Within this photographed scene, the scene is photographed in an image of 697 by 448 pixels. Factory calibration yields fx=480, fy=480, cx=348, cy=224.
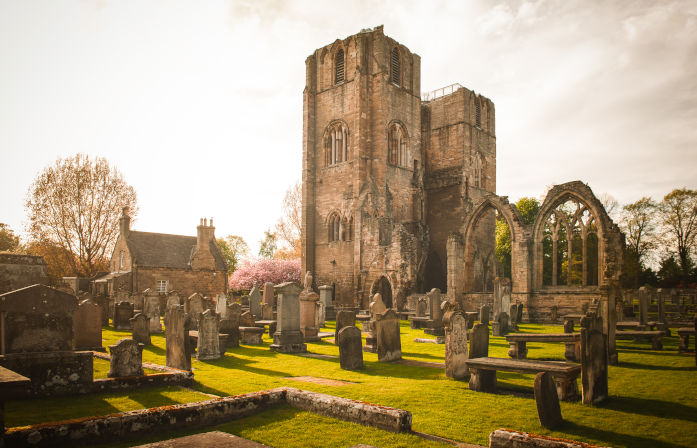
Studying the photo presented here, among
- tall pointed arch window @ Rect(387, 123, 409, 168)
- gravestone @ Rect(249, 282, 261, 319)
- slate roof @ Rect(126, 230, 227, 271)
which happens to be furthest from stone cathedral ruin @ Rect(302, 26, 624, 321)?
gravestone @ Rect(249, 282, 261, 319)

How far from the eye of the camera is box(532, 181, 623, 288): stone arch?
21219 millimetres

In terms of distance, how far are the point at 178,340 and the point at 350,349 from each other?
349 centimetres

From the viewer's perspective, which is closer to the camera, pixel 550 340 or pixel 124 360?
pixel 124 360

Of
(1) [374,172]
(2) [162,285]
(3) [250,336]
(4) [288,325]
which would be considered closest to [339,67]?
(1) [374,172]

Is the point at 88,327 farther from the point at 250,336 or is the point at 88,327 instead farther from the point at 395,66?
the point at 395,66

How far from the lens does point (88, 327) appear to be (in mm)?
11844

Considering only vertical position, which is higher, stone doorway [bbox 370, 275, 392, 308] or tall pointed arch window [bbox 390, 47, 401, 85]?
tall pointed arch window [bbox 390, 47, 401, 85]

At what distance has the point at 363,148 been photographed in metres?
32.9

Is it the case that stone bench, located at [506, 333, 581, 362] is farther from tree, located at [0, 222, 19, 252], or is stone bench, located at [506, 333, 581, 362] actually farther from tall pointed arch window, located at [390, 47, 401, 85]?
tree, located at [0, 222, 19, 252]

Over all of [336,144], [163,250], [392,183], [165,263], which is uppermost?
[336,144]

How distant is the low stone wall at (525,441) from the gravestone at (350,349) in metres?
5.59

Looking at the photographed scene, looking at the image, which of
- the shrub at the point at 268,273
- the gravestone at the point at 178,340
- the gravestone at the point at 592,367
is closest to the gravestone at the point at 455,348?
the gravestone at the point at 592,367

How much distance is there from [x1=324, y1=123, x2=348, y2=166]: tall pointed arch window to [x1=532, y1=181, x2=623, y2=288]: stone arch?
48.0 feet

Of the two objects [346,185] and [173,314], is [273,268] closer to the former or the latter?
[346,185]
